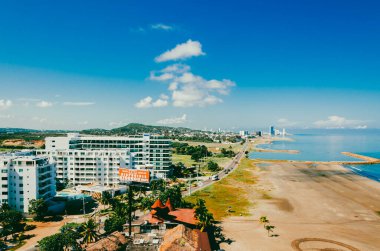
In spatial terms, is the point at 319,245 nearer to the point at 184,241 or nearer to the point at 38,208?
the point at 184,241

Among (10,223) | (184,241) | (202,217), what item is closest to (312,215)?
(202,217)

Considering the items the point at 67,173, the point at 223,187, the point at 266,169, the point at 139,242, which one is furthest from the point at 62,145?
the point at 266,169

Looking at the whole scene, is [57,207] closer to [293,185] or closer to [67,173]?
[67,173]

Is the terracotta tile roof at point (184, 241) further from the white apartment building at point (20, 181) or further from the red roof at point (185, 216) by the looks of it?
the white apartment building at point (20, 181)

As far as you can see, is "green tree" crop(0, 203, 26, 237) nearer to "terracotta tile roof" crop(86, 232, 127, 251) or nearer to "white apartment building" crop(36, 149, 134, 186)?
→ "terracotta tile roof" crop(86, 232, 127, 251)

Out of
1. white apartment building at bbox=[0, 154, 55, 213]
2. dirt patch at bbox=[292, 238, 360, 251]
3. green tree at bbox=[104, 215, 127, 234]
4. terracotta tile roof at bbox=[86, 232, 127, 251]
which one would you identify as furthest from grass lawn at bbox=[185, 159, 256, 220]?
white apartment building at bbox=[0, 154, 55, 213]

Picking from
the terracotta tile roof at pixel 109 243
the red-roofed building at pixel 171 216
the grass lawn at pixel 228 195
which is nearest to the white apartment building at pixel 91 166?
the grass lawn at pixel 228 195
